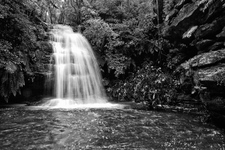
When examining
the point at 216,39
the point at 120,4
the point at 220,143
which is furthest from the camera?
the point at 120,4

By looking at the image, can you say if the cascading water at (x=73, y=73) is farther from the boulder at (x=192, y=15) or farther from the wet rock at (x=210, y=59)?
the wet rock at (x=210, y=59)

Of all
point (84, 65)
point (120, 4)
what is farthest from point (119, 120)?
point (120, 4)

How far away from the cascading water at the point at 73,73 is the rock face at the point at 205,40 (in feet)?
19.4

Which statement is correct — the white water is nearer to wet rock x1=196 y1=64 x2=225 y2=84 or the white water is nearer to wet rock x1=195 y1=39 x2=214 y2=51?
wet rock x1=195 y1=39 x2=214 y2=51

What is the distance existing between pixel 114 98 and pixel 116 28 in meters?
5.45

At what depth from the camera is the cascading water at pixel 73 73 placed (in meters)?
11.4

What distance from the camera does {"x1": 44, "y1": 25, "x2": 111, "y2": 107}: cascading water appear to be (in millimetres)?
11398

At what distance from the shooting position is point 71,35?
1551cm

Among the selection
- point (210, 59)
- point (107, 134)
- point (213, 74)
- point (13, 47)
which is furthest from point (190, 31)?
point (13, 47)

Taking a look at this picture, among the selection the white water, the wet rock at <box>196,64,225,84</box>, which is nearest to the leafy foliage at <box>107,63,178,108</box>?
the white water

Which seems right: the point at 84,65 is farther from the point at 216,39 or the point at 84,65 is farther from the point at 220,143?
the point at 220,143

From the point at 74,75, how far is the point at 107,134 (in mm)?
8131

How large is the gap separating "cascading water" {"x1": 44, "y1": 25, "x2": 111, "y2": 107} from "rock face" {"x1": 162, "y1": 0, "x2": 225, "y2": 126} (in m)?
5.91

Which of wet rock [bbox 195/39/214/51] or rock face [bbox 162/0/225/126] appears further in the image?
wet rock [bbox 195/39/214/51]
